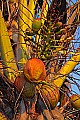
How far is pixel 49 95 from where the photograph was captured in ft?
4.35

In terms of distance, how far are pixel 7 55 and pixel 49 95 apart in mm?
262

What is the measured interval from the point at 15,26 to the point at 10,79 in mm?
429

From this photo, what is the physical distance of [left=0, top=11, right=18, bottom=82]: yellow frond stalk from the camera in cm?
137

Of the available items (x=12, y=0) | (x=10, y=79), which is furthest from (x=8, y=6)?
(x=10, y=79)

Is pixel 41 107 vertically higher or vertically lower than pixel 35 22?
lower

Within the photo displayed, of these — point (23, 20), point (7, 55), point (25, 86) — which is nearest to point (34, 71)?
point (25, 86)

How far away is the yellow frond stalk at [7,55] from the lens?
4.51 feet

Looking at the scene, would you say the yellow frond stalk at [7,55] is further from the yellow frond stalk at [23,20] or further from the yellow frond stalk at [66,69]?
the yellow frond stalk at [66,69]

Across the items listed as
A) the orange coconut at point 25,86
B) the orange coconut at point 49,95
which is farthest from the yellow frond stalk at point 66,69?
the orange coconut at point 25,86

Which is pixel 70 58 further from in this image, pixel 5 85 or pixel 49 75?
pixel 5 85

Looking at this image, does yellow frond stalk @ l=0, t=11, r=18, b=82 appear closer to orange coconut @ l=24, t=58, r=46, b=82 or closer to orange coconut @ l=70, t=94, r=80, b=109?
orange coconut @ l=24, t=58, r=46, b=82

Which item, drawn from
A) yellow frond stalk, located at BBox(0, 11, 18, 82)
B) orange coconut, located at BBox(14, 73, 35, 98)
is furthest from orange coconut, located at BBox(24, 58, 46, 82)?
yellow frond stalk, located at BBox(0, 11, 18, 82)

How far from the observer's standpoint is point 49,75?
57.4 inches

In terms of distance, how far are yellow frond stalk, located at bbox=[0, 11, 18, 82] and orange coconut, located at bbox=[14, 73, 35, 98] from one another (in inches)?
3.1
